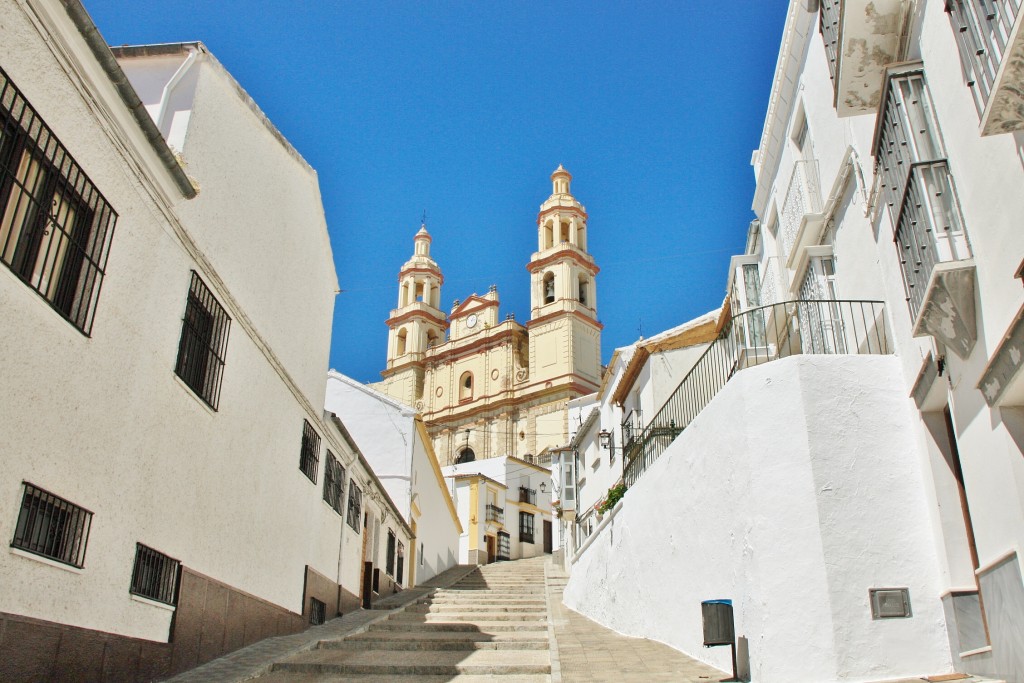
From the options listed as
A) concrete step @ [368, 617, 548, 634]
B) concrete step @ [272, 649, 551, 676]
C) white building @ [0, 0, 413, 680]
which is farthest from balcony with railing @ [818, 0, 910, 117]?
concrete step @ [368, 617, 548, 634]

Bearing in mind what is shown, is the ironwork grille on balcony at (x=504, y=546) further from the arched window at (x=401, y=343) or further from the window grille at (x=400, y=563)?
the arched window at (x=401, y=343)

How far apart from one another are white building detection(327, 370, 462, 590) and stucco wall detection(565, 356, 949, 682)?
51.3 feet

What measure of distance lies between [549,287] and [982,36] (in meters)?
53.8

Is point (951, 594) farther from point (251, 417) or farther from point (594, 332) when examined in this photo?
point (594, 332)

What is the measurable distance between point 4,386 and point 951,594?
7.14 m

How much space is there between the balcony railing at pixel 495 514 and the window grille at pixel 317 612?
86.8 feet

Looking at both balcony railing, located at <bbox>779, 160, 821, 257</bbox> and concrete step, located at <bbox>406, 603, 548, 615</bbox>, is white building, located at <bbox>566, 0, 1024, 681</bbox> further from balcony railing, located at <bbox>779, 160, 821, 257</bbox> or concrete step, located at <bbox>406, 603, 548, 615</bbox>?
concrete step, located at <bbox>406, 603, 548, 615</bbox>

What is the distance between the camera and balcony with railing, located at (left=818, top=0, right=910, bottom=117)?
6.58 meters

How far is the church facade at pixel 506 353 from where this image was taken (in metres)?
55.6

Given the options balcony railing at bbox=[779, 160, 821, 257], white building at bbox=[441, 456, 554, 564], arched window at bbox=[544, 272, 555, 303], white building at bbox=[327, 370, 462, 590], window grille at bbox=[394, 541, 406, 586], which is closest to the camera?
balcony railing at bbox=[779, 160, 821, 257]

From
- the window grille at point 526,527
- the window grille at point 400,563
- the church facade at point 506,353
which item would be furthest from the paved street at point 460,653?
the church facade at point 506,353

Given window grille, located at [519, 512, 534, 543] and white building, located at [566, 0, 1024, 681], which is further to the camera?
window grille, located at [519, 512, 534, 543]

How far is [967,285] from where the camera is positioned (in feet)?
19.3

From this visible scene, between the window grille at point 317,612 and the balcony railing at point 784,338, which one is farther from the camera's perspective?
the window grille at point 317,612
